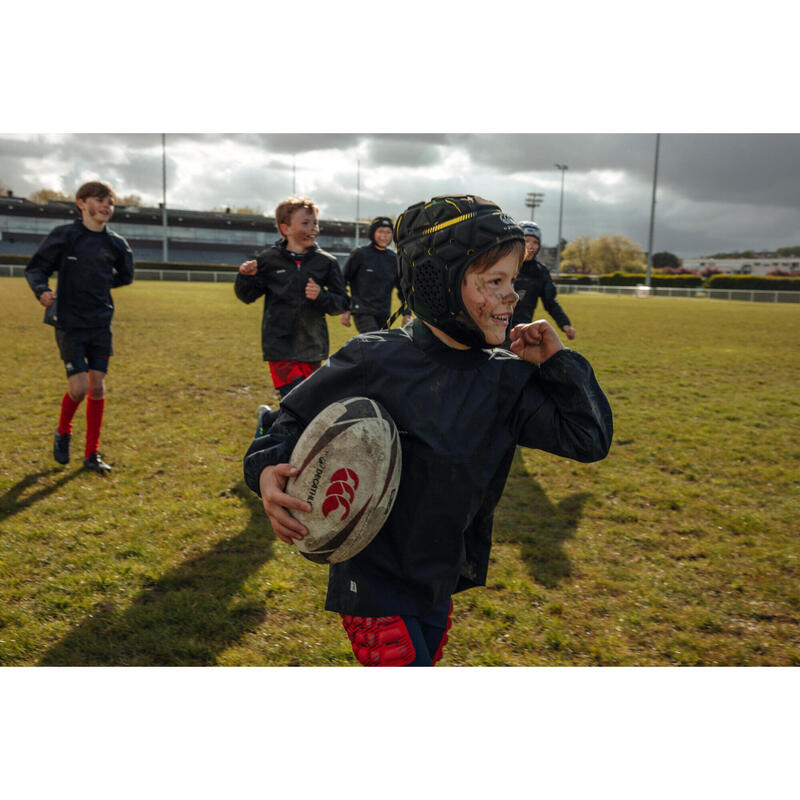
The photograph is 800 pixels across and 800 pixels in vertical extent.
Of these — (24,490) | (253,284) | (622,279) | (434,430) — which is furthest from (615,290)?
(434,430)

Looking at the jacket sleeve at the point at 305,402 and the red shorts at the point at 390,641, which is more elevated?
the jacket sleeve at the point at 305,402

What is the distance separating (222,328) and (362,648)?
58.6 ft

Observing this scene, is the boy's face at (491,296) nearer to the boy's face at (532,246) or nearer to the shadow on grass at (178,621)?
the shadow on grass at (178,621)

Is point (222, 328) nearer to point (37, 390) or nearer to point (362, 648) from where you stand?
point (37, 390)

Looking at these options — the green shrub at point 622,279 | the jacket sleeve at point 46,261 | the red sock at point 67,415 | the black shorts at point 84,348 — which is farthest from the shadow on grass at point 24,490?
the green shrub at point 622,279

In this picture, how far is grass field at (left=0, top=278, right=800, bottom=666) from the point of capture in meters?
3.68

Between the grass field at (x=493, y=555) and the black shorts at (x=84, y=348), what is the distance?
3.46 ft

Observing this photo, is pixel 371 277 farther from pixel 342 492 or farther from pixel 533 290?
pixel 342 492

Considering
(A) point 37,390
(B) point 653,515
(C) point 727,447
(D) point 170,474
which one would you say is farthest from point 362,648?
(A) point 37,390

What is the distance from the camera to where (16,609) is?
397 centimetres

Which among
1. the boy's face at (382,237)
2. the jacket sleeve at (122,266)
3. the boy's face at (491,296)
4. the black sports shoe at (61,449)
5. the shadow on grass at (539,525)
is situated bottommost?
the shadow on grass at (539,525)

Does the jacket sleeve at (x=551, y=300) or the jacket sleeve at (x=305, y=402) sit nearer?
the jacket sleeve at (x=305, y=402)

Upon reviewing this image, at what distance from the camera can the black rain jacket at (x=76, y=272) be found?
6227 millimetres

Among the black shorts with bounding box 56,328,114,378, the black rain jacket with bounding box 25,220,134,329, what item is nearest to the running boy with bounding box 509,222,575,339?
the black rain jacket with bounding box 25,220,134,329
